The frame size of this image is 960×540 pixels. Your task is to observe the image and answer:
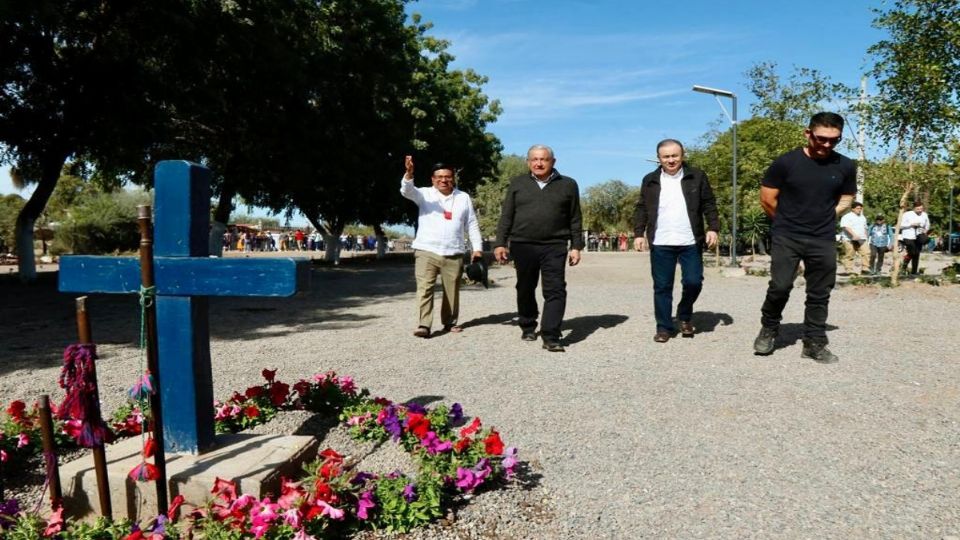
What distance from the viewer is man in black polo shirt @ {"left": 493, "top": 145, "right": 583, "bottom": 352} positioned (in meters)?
6.50

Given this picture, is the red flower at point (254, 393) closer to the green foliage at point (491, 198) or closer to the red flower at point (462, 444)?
the red flower at point (462, 444)

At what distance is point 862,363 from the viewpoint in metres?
5.58

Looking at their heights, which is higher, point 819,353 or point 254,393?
point 254,393

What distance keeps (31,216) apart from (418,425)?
53.0ft

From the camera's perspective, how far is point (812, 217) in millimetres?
5570

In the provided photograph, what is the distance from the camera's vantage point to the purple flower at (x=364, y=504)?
2551 millimetres

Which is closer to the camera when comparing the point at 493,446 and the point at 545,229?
the point at 493,446

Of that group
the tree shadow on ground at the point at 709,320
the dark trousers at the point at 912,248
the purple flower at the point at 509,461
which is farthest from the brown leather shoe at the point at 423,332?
the dark trousers at the point at 912,248

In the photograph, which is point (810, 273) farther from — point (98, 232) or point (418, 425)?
point (98, 232)

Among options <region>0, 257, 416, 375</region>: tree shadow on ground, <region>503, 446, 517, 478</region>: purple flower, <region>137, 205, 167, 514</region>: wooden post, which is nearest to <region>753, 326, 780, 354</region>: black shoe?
<region>503, 446, 517, 478</region>: purple flower

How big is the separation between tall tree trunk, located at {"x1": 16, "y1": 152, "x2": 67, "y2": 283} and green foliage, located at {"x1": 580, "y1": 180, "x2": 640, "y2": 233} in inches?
2416

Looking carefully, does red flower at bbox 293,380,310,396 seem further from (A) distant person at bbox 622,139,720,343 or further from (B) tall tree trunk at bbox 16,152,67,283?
(B) tall tree trunk at bbox 16,152,67,283

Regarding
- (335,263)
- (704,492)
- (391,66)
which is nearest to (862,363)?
(704,492)

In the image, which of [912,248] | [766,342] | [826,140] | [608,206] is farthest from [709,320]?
[608,206]
